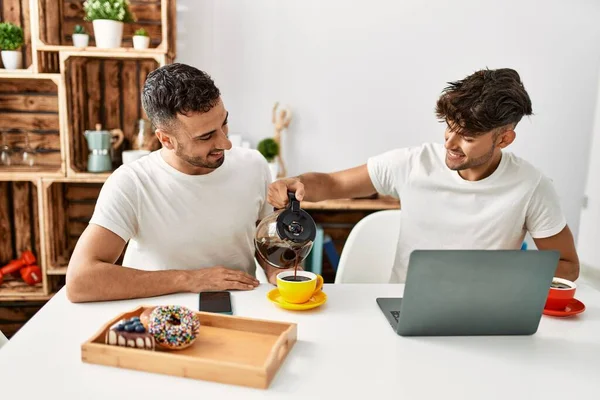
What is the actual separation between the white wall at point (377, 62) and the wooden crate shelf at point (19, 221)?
1.07 metres

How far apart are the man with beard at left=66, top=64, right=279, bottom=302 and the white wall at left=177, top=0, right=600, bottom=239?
1.15m

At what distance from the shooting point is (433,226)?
175cm

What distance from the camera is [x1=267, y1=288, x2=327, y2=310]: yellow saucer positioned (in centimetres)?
124

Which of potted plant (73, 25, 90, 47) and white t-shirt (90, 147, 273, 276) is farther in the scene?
potted plant (73, 25, 90, 47)

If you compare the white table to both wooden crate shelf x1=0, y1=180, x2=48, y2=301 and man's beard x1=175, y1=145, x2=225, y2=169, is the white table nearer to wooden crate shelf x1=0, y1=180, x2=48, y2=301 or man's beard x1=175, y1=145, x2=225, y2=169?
man's beard x1=175, y1=145, x2=225, y2=169

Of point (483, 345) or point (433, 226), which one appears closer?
point (483, 345)

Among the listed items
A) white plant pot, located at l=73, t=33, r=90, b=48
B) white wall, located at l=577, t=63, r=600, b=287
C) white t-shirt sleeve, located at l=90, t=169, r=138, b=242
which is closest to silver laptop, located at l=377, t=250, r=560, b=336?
white t-shirt sleeve, located at l=90, t=169, r=138, b=242

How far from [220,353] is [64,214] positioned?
6.98 ft

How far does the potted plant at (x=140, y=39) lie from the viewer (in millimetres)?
2531

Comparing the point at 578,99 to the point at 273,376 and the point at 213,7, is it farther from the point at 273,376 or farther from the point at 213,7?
the point at 273,376

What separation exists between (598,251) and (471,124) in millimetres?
1571

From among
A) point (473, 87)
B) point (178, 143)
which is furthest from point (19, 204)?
point (473, 87)

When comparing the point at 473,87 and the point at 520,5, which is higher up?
the point at 520,5

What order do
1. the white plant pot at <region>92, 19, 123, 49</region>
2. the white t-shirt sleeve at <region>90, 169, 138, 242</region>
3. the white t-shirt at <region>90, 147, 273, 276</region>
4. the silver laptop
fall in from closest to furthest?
the silver laptop, the white t-shirt sleeve at <region>90, 169, 138, 242</region>, the white t-shirt at <region>90, 147, 273, 276</region>, the white plant pot at <region>92, 19, 123, 49</region>
